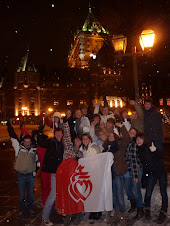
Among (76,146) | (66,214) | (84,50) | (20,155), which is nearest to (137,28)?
(76,146)

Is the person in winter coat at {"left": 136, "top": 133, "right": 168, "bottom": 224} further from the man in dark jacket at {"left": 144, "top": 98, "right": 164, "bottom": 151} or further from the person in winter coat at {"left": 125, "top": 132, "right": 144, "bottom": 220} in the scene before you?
the man in dark jacket at {"left": 144, "top": 98, "right": 164, "bottom": 151}

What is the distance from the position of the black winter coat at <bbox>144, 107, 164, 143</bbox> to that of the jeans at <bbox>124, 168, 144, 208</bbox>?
2.79 ft

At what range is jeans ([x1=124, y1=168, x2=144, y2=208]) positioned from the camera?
4.91 meters

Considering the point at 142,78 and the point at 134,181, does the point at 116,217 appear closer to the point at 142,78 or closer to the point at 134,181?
the point at 134,181

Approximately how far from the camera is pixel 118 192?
4.73 m

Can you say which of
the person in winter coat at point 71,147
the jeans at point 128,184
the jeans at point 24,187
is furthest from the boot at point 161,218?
the jeans at point 24,187

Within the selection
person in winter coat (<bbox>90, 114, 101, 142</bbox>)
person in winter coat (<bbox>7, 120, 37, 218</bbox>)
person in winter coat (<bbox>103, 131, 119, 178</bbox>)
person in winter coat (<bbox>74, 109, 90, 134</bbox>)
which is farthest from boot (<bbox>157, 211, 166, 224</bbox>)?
person in winter coat (<bbox>7, 120, 37, 218</bbox>)

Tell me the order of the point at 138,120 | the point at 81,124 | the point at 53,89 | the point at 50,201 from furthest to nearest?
1. the point at 53,89
2. the point at 81,124
3. the point at 138,120
4. the point at 50,201

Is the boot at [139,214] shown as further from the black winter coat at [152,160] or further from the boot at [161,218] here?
the black winter coat at [152,160]

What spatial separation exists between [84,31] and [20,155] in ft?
330

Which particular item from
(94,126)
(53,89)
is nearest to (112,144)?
(94,126)

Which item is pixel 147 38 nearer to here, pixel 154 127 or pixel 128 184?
pixel 154 127

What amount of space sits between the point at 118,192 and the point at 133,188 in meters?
0.50

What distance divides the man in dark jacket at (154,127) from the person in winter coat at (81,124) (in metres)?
1.58
